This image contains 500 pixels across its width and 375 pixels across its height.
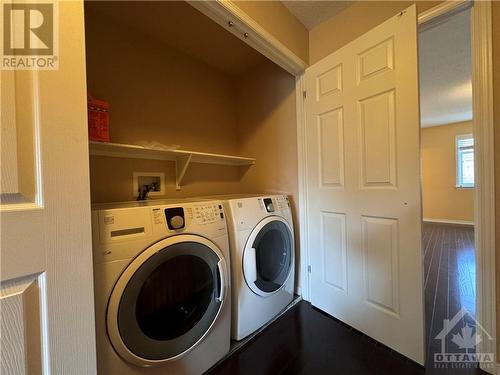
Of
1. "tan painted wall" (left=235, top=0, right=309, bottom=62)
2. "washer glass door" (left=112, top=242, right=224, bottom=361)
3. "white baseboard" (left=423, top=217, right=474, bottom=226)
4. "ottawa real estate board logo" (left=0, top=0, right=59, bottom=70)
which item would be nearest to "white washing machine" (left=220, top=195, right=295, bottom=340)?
"washer glass door" (left=112, top=242, right=224, bottom=361)

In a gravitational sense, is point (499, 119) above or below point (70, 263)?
above

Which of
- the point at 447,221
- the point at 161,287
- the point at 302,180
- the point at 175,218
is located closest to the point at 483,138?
the point at 302,180

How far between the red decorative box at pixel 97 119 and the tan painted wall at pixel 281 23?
100 centimetres

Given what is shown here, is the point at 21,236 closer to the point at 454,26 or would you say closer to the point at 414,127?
the point at 414,127

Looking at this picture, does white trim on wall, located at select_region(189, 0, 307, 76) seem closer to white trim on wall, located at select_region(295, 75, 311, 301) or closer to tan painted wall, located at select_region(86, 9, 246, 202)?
white trim on wall, located at select_region(295, 75, 311, 301)

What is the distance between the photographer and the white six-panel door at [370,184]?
3.82ft

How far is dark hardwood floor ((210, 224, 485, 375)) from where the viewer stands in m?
1.18

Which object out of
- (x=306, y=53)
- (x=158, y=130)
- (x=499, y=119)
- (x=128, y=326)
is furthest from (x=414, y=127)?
(x=158, y=130)

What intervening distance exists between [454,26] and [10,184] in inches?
118

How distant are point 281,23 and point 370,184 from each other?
1.28 m

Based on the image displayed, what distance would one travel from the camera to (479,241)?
1.10 m

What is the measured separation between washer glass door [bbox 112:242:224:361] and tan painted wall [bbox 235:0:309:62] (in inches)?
55.0

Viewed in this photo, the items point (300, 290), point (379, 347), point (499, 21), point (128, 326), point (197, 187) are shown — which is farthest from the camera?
point (197, 187)

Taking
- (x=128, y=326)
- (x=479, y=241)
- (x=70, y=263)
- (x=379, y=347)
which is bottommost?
(x=379, y=347)
